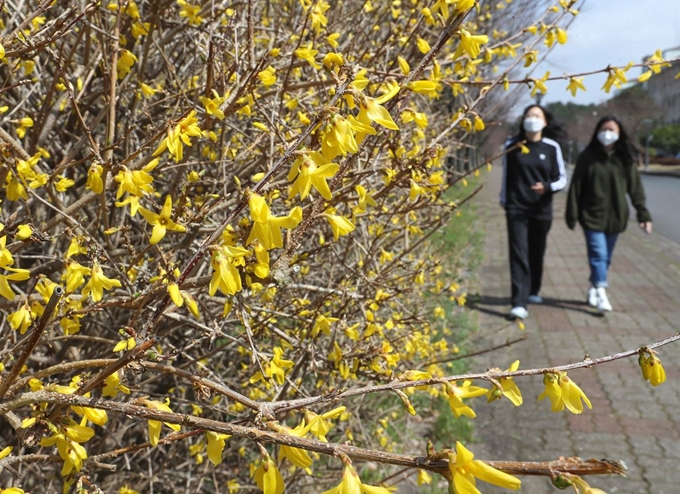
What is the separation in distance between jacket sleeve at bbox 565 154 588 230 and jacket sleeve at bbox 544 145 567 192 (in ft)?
1.05

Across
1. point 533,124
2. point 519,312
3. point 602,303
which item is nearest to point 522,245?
point 519,312

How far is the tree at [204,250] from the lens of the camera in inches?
46.3

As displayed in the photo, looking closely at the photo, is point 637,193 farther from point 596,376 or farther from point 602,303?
point 596,376

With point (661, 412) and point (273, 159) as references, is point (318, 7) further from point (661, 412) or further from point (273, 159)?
point (661, 412)

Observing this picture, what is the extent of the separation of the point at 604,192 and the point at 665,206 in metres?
11.9

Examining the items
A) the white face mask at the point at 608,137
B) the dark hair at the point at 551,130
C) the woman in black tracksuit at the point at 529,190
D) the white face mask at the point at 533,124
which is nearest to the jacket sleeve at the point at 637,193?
the white face mask at the point at 608,137

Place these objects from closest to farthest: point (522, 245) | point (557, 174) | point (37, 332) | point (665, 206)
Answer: point (37, 332) → point (557, 174) → point (522, 245) → point (665, 206)

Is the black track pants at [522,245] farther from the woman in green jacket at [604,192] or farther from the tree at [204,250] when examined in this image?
the tree at [204,250]

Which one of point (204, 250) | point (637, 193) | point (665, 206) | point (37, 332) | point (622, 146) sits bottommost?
point (665, 206)

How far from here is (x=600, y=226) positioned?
5.69 metres

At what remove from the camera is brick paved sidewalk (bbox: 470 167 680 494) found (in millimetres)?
3438

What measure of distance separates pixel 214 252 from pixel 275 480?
1.53ft

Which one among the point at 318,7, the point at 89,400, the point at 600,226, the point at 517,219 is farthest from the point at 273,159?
the point at 600,226

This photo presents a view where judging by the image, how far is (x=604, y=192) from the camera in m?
5.66
